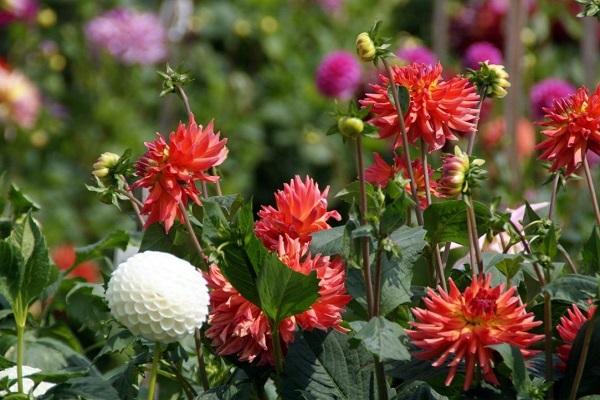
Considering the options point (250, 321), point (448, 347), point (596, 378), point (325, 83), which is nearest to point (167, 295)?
point (250, 321)

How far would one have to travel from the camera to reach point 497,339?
784 millimetres

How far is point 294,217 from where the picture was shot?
912 millimetres

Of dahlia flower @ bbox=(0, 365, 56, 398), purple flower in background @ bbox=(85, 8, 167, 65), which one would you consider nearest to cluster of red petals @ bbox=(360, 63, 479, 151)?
dahlia flower @ bbox=(0, 365, 56, 398)

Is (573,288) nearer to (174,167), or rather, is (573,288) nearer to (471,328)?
(471,328)

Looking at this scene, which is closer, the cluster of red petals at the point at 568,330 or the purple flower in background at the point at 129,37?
the cluster of red petals at the point at 568,330

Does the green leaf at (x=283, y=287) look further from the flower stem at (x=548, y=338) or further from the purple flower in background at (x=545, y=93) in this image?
the purple flower in background at (x=545, y=93)

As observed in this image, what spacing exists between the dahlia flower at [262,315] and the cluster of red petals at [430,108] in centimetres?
12

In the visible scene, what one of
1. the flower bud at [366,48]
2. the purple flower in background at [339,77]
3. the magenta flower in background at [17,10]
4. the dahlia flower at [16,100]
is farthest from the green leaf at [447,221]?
the magenta flower in background at [17,10]

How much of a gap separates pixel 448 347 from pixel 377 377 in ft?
0.23

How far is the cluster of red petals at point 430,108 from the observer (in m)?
0.90

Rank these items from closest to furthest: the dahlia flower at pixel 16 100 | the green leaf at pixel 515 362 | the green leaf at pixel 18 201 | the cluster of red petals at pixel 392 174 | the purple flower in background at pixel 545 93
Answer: the green leaf at pixel 515 362, the cluster of red petals at pixel 392 174, the green leaf at pixel 18 201, the purple flower in background at pixel 545 93, the dahlia flower at pixel 16 100

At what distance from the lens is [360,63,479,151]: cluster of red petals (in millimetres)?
901

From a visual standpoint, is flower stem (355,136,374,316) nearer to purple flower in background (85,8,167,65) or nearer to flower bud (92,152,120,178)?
flower bud (92,152,120,178)

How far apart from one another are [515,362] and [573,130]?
0.22 metres
